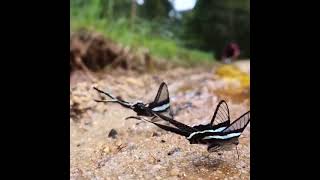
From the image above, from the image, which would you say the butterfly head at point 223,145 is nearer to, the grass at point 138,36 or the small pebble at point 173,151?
the small pebble at point 173,151

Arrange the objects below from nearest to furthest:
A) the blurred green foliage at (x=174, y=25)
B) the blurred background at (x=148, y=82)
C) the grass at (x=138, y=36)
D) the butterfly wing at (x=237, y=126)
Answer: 1. the butterfly wing at (x=237, y=126)
2. the blurred background at (x=148, y=82)
3. the grass at (x=138, y=36)
4. the blurred green foliage at (x=174, y=25)

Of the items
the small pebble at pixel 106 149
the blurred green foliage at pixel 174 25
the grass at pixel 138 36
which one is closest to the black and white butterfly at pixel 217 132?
the small pebble at pixel 106 149

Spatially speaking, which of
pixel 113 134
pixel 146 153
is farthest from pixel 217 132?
pixel 113 134

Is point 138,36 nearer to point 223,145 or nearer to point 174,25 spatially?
point 174,25

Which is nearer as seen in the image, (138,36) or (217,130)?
(217,130)
